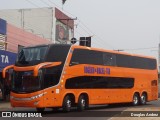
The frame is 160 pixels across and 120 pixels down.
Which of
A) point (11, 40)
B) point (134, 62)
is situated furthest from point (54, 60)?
point (11, 40)

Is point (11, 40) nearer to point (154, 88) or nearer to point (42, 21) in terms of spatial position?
point (154, 88)

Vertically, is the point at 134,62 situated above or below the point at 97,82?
above

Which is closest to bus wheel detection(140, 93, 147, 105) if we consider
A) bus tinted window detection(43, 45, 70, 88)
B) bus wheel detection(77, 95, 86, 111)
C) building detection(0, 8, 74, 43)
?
bus wheel detection(77, 95, 86, 111)

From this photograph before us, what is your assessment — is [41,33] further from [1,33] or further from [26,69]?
[26,69]

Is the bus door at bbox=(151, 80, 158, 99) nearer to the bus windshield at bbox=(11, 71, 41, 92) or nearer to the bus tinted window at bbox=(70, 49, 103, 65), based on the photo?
the bus tinted window at bbox=(70, 49, 103, 65)

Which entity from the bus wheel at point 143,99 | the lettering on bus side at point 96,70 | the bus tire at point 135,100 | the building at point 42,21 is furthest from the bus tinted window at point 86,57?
the building at point 42,21

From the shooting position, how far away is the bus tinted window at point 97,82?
928 inches

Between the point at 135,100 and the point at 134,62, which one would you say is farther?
the point at 135,100

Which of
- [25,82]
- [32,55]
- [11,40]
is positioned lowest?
[25,82]

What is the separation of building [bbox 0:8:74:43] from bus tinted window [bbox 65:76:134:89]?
25020 mm

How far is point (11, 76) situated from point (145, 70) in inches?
485

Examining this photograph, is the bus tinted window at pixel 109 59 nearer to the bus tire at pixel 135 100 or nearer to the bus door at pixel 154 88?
the bus door at pixel 154 88

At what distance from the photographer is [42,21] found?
54188 millimetres

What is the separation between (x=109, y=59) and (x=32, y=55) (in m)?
6.31
